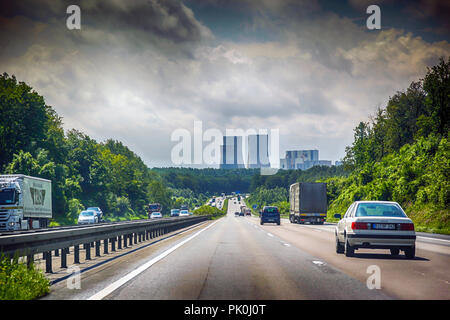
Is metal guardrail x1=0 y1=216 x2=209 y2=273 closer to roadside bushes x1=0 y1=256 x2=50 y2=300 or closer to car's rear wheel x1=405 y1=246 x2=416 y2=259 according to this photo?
roadside bushes x1=0 y1=256 x2=50 y2=300

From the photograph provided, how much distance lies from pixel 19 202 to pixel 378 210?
24.2m

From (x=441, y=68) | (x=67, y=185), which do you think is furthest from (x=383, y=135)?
(x=67, y=185)

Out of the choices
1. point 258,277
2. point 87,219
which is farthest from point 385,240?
point 87,219

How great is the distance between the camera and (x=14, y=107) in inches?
2345

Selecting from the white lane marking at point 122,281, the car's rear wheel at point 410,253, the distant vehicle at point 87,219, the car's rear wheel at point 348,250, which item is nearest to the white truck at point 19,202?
the distant vehicle at point 87,219

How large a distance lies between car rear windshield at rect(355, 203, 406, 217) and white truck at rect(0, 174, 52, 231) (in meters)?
23.6

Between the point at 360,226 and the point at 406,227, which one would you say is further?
the point at 360,226

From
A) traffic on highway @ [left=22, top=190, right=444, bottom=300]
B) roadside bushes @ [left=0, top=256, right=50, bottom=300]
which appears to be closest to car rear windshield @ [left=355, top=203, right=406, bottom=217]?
traffic on highway @ [left=22, top=190, right=444, bottom=300]

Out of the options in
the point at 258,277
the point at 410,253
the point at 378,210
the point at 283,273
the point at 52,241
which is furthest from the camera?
the point at 378,210

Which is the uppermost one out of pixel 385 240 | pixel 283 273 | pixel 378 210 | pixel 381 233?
pixel 378 210

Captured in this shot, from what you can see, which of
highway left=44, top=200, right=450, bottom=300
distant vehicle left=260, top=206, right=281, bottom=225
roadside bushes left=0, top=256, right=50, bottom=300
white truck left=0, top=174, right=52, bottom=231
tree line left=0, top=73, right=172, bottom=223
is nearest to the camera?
roadside bushes left=0, top=256, right=50, bottom=300

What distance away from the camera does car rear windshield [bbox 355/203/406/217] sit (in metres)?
14.3

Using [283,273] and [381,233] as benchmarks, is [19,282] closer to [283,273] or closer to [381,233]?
[283,273]

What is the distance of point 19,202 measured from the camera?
31.4 meters
